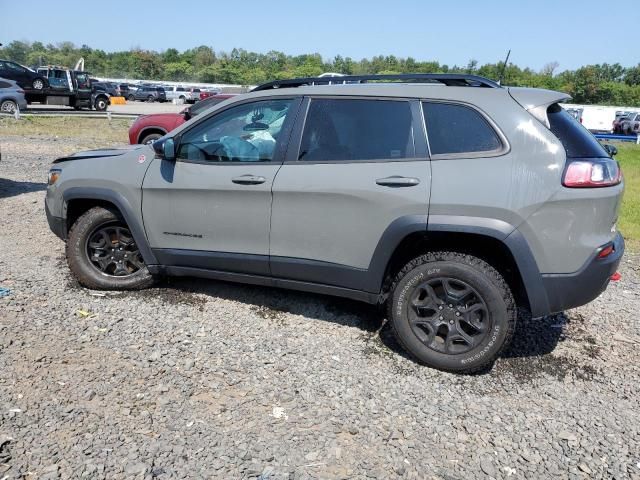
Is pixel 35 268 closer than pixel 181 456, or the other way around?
pixel 181 456

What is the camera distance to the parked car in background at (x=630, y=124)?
33.7 meters

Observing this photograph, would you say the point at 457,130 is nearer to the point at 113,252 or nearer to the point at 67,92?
the point at 113,252

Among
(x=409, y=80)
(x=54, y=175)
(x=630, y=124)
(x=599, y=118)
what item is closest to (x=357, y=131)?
(x=409, y=80)

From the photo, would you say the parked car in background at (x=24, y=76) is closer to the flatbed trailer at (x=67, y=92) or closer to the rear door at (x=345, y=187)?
the flatbed trailer at (x=67, y=92)

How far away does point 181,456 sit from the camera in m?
2.71

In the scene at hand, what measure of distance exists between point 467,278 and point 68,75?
1199 inches

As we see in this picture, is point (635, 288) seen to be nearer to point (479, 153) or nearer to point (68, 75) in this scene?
point (479, 153)

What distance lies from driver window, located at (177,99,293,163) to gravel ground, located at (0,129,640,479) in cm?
126

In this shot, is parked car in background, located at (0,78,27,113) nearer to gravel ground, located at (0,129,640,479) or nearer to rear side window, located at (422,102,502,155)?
gravel ground, located at (0,129,640,479)

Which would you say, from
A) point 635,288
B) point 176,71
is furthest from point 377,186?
point 176,71

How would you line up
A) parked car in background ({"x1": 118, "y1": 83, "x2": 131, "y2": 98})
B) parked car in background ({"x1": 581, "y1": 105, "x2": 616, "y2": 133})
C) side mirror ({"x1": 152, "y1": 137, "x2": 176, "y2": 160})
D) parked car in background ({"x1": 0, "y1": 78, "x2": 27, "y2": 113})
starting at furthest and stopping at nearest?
parked car in background ({"x1": 118, "y1": 83, "x2": 131, "y2": 98})
parked car in background ({"x1": 581, "y1": 105, "x2": 616, "y2": 133})
parked car in background ({"x1": 0, "y1": 78, "x2": 27, "y2": 113})
side mirror ({"x1": 152, "y1": 137, "x2": 176, "y2": 160})

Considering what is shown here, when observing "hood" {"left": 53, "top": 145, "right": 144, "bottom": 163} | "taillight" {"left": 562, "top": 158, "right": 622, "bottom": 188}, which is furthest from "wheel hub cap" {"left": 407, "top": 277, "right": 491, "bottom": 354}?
"hood" {"left": 53, "top": 145, "right": 144, "bottom": 163}

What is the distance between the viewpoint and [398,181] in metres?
3.51

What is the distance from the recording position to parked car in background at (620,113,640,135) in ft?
111
